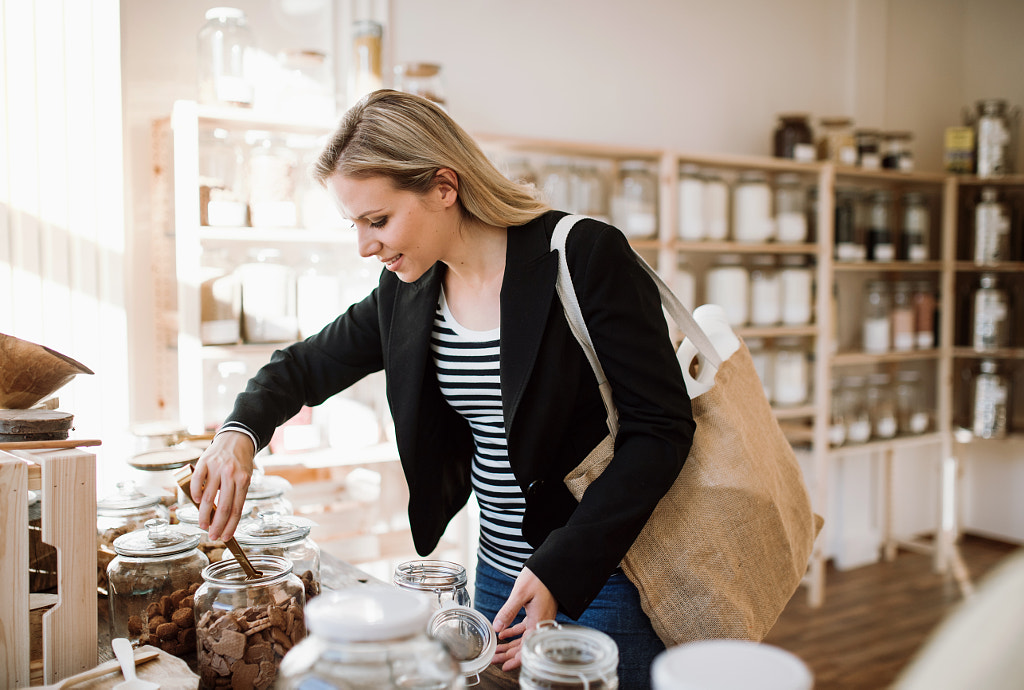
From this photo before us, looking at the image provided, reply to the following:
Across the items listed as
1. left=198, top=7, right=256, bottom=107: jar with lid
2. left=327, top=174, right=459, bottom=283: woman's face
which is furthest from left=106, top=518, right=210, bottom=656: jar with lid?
left=198, top=7, right=256, bottom=107: jar with lid

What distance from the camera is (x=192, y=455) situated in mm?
1273

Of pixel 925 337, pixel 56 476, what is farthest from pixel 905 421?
pixel 56 476

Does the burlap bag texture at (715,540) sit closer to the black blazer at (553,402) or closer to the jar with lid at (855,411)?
the black blazer at (553,402)

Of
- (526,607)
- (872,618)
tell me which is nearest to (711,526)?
(526,607)

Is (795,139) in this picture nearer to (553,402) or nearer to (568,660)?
(553,402)

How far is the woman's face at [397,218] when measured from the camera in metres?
1.16

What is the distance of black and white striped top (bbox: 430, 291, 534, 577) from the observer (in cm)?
124

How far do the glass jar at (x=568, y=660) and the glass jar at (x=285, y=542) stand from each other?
418 millimetres

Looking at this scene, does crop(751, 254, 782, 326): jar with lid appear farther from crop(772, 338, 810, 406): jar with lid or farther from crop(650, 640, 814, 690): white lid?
crop(650, 640, 814, 690): white lid

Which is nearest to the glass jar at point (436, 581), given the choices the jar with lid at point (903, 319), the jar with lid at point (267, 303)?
the jar with lid at point (267, 303)

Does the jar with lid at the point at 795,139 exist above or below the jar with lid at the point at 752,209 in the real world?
above

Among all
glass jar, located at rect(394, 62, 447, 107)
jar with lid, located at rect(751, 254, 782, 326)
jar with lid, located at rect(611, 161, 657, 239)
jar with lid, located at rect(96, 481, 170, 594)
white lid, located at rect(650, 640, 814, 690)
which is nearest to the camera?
white lid, located at rect(650, 640, 814, 690)

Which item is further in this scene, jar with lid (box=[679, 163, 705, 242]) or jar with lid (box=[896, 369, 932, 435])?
jar with lid (box=[896, 369, 932, 435])

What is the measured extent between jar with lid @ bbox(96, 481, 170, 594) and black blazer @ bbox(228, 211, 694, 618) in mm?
159
